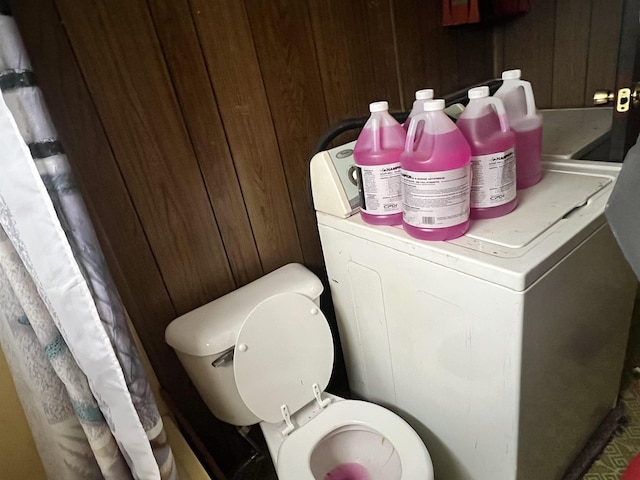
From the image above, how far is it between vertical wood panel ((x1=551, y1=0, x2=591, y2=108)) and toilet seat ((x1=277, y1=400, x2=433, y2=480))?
1.53 metres

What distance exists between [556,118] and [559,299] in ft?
3.51

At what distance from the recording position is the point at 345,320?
4.26 feet

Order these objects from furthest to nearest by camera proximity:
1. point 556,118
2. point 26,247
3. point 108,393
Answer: point 556,118, point 108,393, point 26,247

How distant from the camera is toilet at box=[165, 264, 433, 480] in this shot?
1.07 meters

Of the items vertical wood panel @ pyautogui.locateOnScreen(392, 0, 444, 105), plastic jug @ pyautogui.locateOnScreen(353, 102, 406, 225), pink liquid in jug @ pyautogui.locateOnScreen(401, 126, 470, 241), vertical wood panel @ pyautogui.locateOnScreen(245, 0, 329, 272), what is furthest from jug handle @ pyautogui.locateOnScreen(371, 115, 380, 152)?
vertical wood panel @ pyautogui.locateOnScreen(392, 0, 444, 105)

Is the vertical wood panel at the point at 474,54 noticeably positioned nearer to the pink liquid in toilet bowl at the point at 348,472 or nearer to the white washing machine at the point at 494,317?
the white washing machine at the point at 494,317

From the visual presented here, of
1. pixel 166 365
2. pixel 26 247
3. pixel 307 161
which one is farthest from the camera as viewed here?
pixel 307 161

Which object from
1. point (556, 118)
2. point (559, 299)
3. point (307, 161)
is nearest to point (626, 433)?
point (559, 299)

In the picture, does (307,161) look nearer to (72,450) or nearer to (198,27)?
(198,27)

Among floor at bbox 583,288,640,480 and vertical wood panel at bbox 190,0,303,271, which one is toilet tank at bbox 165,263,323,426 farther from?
floor at bbox 583,288,640,480

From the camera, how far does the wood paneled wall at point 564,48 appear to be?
1.62 m

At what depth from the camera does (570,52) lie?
1722 mm

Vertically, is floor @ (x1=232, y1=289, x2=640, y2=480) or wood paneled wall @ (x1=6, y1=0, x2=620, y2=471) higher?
wood paneled wall @ (x1=6, y1=0, x2=620, y2=471)

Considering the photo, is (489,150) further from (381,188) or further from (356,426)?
(356,426)
